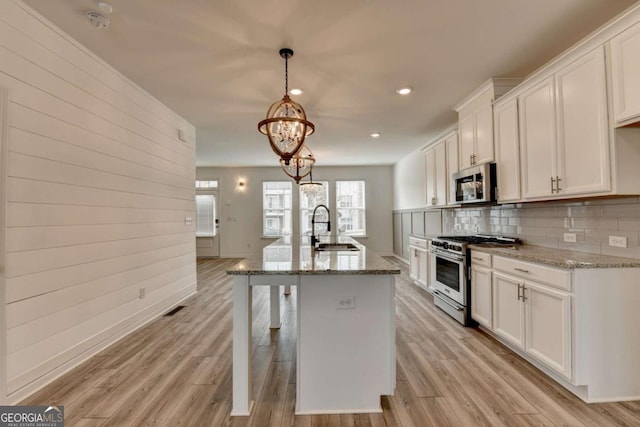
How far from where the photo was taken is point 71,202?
2.38 metres

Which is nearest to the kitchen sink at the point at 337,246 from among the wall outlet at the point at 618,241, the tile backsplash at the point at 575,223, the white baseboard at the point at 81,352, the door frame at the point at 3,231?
the tile backsplash at the point at 575,223

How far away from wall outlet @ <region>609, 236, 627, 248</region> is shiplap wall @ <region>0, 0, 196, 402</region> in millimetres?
4279

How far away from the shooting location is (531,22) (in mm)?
2166

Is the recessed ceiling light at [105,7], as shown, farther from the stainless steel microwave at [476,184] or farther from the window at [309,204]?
the window at [309,204]

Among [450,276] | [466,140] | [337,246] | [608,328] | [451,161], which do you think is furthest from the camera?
[451,161]

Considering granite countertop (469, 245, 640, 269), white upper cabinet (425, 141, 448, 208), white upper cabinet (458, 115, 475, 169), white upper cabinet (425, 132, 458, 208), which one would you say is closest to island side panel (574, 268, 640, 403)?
granite countertop (469, 245, 640, 269)

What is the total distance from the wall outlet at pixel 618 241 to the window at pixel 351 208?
6085 mm

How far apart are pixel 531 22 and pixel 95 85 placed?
3.62m

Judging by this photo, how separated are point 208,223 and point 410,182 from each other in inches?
220

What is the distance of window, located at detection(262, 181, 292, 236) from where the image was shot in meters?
8.25

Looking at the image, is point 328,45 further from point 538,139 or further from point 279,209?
point 279,209

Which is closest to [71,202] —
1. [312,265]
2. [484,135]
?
[312,265]

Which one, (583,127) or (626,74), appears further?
(583,127)

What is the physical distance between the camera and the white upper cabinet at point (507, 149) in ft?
9.20
